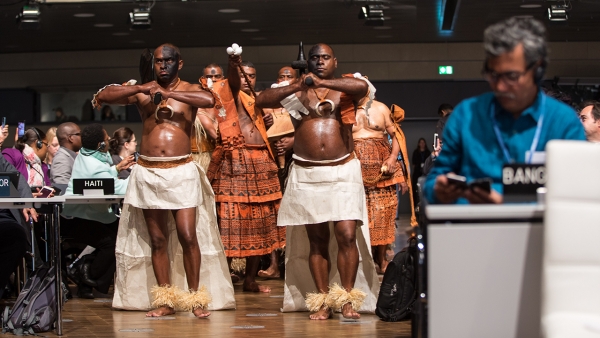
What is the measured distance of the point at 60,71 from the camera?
56.5ft

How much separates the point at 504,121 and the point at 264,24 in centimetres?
1189

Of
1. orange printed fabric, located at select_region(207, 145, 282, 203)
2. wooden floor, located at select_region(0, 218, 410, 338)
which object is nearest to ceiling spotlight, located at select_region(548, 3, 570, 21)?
orange printed fabric, located at select_region(207, 145, 282, 203)

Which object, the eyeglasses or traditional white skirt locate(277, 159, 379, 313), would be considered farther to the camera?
traditional white skirt locate(277, 159, 379, 313)

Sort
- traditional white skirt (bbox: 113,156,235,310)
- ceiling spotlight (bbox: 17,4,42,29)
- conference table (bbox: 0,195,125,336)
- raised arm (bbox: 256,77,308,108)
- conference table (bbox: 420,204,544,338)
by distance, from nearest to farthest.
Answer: conference table (bbox: 420,204,544,338) < conference table (bbox: 0,195,125,336) < raised arm (bbox: 256,77,308,108) < traditional white skirt (bbox: 113,156,235,310) < ceiling spotlight (bbox: 17,4,42,29)

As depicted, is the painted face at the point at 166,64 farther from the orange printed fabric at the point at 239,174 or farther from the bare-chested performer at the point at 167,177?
the orange printed fabric at the point at 239,174

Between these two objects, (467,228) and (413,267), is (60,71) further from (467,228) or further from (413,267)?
(467,228)

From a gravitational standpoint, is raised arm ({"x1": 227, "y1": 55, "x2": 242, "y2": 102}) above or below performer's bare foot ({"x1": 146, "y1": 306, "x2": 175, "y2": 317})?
above

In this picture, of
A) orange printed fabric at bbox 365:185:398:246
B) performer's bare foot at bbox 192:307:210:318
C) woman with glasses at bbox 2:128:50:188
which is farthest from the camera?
orange printed fabric at bbox 365:185:398:246

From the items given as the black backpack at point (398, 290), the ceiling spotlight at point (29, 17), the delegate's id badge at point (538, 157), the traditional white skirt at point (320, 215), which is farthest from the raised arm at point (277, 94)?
the ceiling spotlight at point (29, 17)

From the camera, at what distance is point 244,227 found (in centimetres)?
640

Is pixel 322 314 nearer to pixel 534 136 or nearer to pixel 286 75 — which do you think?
pixel 286 75

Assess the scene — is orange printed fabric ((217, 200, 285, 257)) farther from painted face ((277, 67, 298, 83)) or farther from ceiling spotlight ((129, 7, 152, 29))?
ceiling spotlight ((129, 7, 152, 29))

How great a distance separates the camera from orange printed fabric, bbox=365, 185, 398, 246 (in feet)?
23.1

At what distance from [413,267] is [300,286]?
91cm
